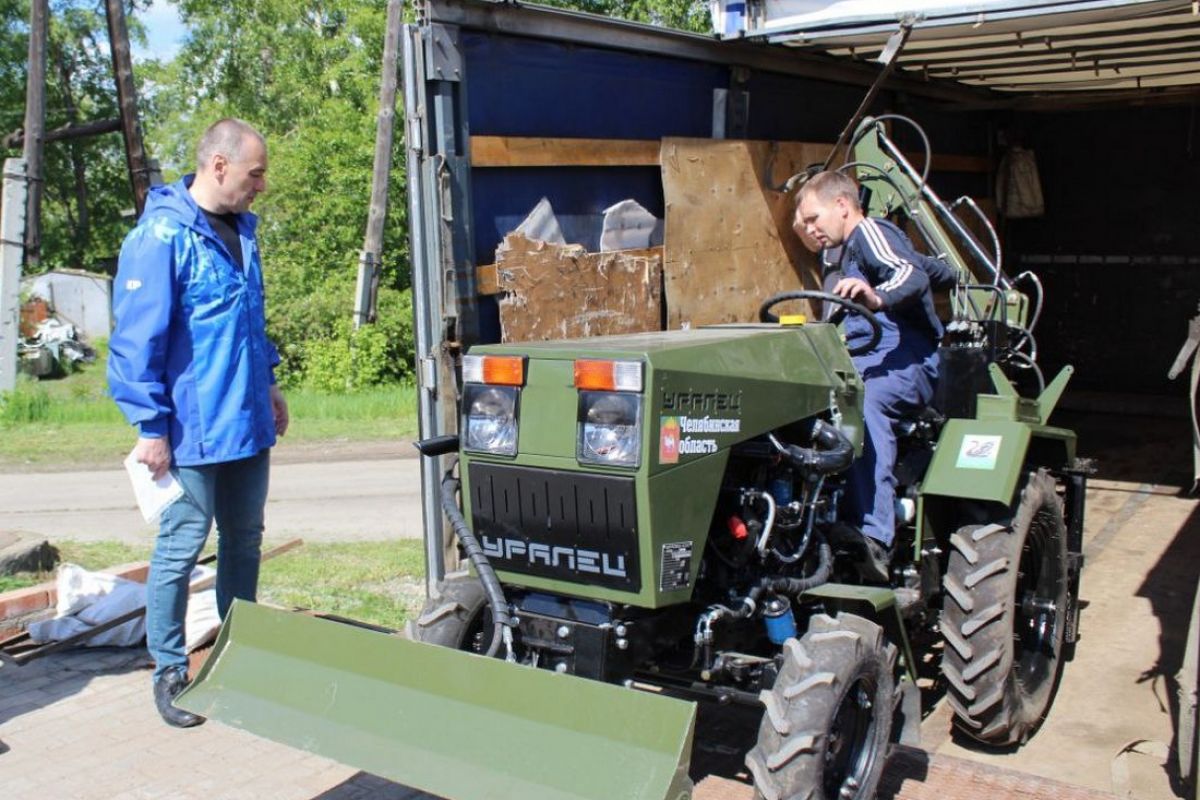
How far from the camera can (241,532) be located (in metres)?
4.63

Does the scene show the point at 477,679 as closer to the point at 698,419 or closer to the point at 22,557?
the point at 698,419

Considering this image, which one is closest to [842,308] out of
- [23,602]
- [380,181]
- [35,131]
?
[23,602]

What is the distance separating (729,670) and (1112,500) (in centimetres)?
589

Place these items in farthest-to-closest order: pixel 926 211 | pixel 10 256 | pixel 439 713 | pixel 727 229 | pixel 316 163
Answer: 1. pixel 316 163
2. pixel 10 256
3. pixel 727 229
4. pixel 926 211
5. pixel 439 713

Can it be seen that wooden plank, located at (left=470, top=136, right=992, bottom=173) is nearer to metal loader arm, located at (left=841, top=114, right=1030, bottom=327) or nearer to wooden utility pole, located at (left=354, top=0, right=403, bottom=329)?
metal loader arm, located at (left=841, top=114, right=1030, bottom=327)

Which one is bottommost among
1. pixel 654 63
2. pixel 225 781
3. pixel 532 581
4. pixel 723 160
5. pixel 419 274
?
pixel 225 781

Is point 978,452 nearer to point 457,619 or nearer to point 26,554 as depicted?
point 457,619

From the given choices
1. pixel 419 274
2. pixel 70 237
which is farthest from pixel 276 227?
pixel 419 274

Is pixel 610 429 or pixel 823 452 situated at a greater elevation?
pixel 610 429

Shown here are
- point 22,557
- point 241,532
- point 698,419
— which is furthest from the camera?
point 22,557

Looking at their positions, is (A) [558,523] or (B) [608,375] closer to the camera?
(B) [608,375]

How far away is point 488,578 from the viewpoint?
140 inches

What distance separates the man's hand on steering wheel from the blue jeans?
2.19 meters

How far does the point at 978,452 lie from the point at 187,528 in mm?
2941
